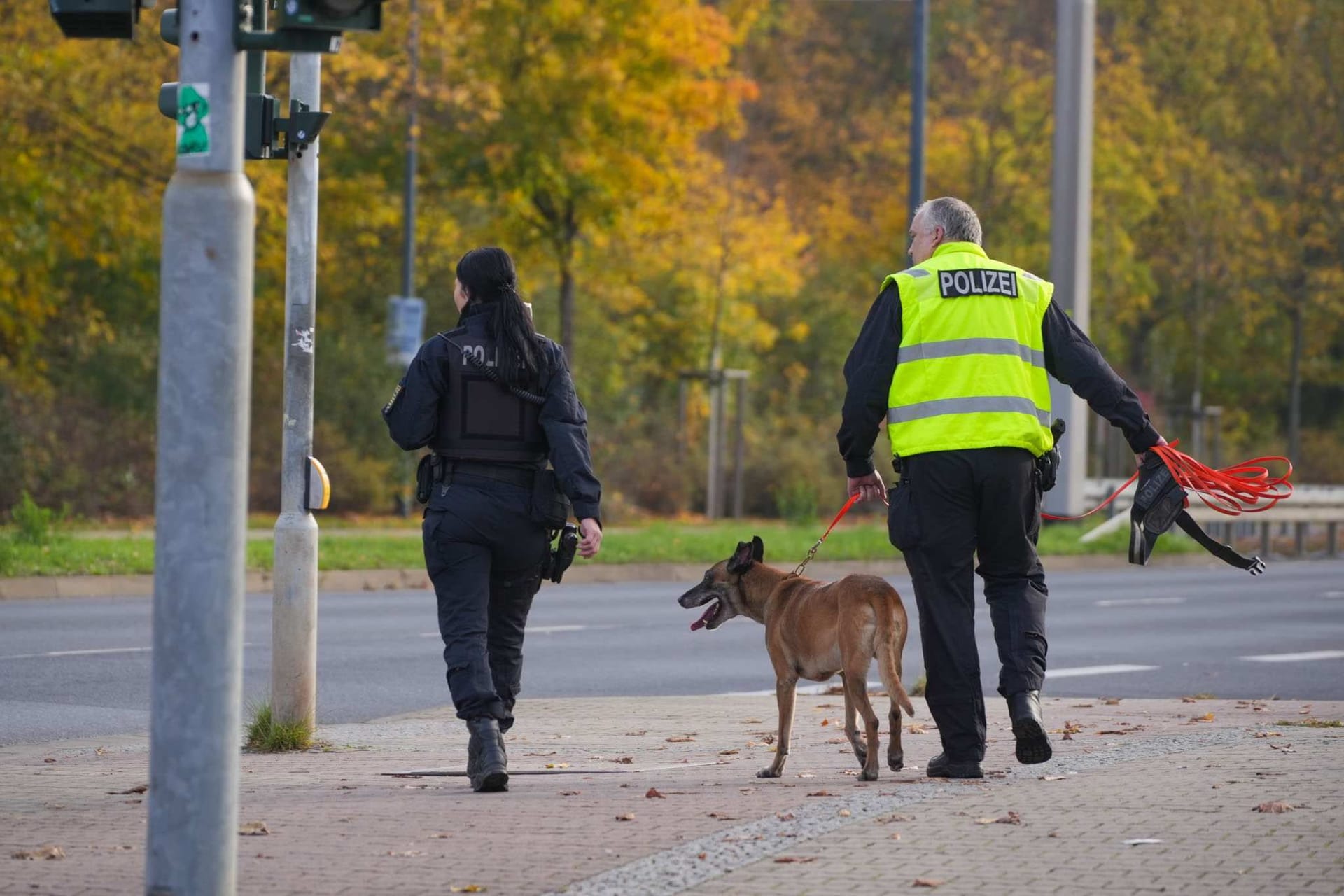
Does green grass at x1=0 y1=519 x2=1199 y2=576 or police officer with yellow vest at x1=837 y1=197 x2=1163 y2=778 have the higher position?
police officer with yellow vest at x1=837 y1=197 x2=1163 y2=778

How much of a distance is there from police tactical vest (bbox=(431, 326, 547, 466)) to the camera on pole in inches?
84.3

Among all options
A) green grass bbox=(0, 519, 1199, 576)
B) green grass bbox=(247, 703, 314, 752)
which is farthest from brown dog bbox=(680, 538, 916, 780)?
green grass bbox=(0, 519, 1199, 576)

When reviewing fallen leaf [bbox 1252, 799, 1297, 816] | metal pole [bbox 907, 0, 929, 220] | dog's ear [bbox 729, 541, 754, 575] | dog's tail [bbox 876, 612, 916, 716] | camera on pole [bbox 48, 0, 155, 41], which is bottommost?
fallen leaf [bbox 1252, 799, 1297, 816]

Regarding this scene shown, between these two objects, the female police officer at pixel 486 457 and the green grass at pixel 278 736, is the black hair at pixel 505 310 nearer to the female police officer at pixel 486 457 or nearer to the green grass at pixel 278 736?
the female police officer at pixel 486 457

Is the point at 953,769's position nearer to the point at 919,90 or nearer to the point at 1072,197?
the point at 1072,197

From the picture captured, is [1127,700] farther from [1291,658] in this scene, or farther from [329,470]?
[329,470]

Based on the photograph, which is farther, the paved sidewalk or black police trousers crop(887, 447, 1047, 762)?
black police trousers crop(887, 447, 1047, 762)

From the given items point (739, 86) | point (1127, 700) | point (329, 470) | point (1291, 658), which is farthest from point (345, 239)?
point (1127, 700)

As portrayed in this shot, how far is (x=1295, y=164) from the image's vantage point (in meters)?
42.4

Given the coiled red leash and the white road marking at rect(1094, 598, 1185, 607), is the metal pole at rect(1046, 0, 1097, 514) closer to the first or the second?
the white road marking at rect(1094, 598, 1185, 607)

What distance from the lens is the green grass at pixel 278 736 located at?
336 inches

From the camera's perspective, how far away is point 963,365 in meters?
7.07

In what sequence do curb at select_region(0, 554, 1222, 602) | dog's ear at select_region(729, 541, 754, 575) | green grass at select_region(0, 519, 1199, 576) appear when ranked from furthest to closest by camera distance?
green grass at select_region(0, 519, 1199, 576) → curb at select_region(0, 554, 1222, 602) → dog's ear at select_region(729, 541, 754, 575)

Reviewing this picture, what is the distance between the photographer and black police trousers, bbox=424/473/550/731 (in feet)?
23.2
